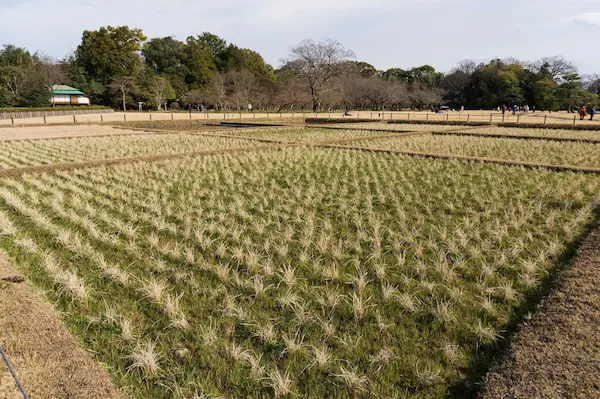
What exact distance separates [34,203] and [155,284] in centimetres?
488

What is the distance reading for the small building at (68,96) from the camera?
54.2 meters

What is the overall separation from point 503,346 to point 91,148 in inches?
644

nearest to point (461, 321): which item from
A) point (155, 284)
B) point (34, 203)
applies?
point (155, 284)

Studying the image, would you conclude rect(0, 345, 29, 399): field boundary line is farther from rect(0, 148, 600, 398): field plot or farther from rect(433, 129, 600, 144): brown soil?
rect(433, 129, 600, 144): brown soil

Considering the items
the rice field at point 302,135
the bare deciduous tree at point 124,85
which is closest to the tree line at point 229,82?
the bare deciduous tree at point 124,85

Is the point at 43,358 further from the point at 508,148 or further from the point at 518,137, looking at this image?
the point at 518,137

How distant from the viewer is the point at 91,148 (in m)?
16.0

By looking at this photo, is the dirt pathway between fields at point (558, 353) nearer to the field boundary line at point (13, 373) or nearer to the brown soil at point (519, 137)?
the field boundary line at point (13, 373)

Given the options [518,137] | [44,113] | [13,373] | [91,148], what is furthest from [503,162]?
[44,113]

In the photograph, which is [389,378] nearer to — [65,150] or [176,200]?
[176,200]

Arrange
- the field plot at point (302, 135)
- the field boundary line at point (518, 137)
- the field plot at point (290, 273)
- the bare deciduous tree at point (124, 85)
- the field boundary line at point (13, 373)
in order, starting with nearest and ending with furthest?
the field boundary line at point (13, 373) → the field plot at point (290, 273) → the field boundary line at point (518, 137) → the field plot at point (302, 135) → the bare deciduous tree at point (124, 85)

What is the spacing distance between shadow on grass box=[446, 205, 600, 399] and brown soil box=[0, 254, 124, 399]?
7.91 feet

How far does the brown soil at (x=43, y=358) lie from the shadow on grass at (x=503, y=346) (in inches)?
95.0

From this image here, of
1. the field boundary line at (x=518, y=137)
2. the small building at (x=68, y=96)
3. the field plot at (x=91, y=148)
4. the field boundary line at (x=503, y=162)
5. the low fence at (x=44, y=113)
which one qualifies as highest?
the small building at (x=68, y=96)
